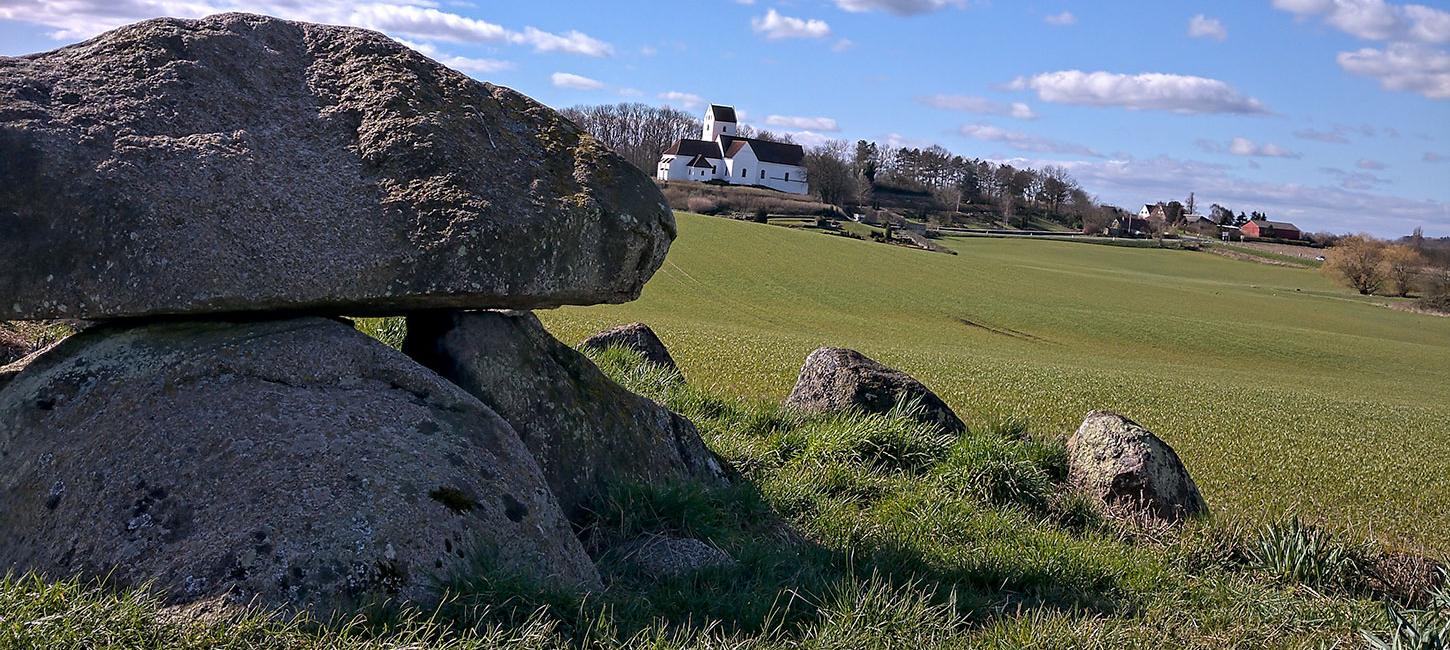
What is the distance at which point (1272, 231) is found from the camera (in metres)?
169

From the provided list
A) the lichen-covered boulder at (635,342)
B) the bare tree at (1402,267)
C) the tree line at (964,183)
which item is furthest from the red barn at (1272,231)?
the lichen-covered boulder at (635,342)

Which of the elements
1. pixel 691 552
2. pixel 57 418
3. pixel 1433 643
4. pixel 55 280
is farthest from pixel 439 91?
pixel 1433 643

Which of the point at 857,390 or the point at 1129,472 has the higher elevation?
the point at 857,390

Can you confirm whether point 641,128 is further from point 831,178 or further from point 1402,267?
point 1402,267

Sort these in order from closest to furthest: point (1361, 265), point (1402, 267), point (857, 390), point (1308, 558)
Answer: point (1308, 558) < point (857, 390) < point (1402, 267) < point (1361, 265)

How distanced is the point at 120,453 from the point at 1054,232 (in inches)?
5687

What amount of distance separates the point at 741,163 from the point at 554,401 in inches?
5423

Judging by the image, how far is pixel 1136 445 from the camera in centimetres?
976

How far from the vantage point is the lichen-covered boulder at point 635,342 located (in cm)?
1266

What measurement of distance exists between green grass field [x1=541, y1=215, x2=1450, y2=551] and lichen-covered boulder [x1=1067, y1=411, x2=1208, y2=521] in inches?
23.4

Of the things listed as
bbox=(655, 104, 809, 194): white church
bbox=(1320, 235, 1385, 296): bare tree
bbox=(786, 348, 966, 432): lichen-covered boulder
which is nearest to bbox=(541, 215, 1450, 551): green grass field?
bbox=(786, 348, 966, 432): lichen-covered boulder

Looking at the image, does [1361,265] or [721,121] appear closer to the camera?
[1361,265]

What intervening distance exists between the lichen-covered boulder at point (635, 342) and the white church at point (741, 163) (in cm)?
12832

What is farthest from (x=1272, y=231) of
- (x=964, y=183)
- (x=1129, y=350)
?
(x=1129, y=350)
